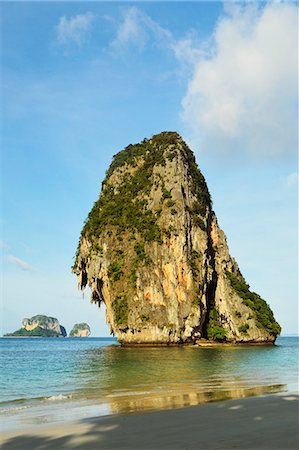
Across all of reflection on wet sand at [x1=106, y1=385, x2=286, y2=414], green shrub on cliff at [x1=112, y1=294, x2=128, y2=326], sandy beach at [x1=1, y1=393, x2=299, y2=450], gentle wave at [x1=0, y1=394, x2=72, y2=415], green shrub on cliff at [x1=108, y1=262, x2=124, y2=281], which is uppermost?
green shrub on cliff at [x1=108, y1=262, x2=124, y2=281]

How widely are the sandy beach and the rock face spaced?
55336 millimetres

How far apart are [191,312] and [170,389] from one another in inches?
1948

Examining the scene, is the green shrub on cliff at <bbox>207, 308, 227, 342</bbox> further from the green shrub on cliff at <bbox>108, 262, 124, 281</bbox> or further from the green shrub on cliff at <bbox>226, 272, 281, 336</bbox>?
the green shrub on cliff at <bbox>108, 262, 124, 281</bbox>

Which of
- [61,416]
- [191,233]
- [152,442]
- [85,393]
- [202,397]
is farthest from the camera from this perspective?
[191,233]

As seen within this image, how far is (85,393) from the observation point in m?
17.8

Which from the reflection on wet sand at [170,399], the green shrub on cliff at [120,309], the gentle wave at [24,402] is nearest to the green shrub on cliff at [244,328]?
the green shrub on cliff at [120,309]

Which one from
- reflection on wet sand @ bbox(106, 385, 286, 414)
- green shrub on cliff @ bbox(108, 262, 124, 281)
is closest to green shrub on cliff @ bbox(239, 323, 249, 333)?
green shrub on cliff @ bbox(108, 262, 124, 281)

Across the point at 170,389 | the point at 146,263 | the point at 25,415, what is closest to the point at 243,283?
the point at 146,263

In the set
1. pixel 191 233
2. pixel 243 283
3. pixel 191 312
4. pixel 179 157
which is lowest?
pixel 191 312

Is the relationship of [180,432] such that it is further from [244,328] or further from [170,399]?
[244,328]

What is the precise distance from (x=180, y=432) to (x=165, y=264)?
61684 millimetres

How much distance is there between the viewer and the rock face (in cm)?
6688

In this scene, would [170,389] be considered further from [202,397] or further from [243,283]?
[243,283]

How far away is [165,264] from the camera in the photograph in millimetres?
70000
